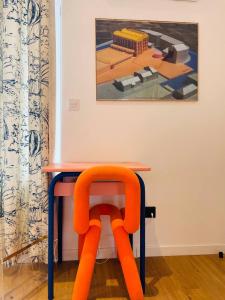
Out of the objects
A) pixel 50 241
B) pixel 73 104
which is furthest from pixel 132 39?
pixel 50 241

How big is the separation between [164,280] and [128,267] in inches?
17.3

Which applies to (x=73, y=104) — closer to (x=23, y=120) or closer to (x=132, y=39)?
(x=23, y=120)

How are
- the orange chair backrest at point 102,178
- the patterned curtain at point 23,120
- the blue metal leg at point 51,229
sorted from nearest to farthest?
the orange chair backrest at point 102,178
the blue metal leg at point 51,229
the patterned curtain at point 23,120

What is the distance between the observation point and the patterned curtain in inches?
72.8

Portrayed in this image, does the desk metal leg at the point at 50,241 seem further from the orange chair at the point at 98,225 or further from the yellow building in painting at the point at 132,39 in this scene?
the yellow building in painting at the point at 132,39

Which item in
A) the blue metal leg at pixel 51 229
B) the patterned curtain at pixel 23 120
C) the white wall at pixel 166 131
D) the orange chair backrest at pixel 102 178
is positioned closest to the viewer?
the orange chair backrest at pixel 102 178

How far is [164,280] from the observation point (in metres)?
1.87

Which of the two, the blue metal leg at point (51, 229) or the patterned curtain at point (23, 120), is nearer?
the blue metal leg at point (51, 229)

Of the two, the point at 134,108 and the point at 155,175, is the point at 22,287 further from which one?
the point at 134,108

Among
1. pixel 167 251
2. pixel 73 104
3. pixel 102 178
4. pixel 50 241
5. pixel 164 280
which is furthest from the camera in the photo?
pixel 167 251

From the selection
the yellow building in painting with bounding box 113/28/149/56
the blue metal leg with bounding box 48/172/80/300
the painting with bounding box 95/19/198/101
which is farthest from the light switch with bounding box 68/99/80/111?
the blue metal leg with bounding box 48/172/80/300

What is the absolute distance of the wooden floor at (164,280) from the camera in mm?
1697

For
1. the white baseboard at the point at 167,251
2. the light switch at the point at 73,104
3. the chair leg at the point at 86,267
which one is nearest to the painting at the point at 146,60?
the light switch at the point at 73,104

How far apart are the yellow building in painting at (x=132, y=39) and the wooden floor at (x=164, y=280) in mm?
1651
